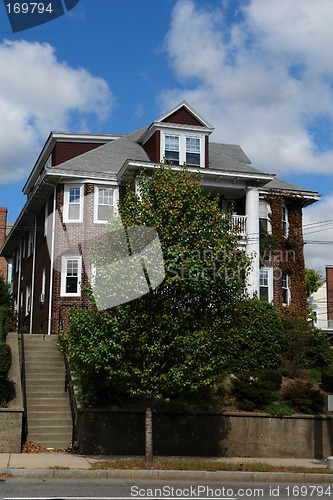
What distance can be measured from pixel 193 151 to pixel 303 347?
32.2 ft

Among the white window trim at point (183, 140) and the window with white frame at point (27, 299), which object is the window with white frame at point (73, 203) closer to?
the white window trim at point (183, 140)

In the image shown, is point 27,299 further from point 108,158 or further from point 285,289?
point 285,289

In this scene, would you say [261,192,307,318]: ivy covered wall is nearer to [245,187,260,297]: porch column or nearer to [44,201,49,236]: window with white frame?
[245,187,260,297]: porch column

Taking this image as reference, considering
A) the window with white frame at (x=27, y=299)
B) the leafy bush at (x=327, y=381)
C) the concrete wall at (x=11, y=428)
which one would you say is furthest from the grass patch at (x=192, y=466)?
the window with white frame at (x=27, y=299)

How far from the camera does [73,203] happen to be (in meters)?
27.2

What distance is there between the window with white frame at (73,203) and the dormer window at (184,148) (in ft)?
12.8

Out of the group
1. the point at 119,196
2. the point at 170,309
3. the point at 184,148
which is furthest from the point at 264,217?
the point at 170,309

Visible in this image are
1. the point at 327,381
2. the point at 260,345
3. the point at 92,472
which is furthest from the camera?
the point at 260,345

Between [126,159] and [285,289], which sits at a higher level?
[126,159]

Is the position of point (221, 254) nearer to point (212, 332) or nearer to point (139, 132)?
point (212, 332)

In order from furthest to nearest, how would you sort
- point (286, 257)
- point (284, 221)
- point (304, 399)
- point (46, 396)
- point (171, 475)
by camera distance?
point (284, 221), point (286, 257), point (304, 399), point (46, 396), point (171, 475)

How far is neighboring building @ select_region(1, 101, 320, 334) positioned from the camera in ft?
88.4

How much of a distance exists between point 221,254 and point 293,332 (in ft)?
29.4

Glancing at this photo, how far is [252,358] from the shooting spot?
72.5 feet
